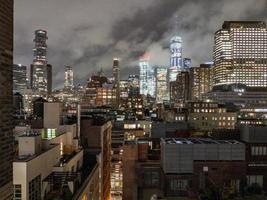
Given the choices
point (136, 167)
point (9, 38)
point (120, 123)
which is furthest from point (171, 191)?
point (120, 123)

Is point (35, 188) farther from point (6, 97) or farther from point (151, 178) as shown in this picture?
point (151, 178)

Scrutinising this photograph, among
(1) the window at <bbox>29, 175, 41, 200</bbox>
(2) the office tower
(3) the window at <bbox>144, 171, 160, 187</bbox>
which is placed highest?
(2) the office tower

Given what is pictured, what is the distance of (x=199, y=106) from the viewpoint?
496ft

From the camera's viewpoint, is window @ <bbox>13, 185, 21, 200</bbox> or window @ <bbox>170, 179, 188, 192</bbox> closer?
window @ <bbox>13, 185, 21, 200</bbox>

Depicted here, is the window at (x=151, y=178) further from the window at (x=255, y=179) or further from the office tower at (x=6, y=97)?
the office tower at (x=6, y=97)

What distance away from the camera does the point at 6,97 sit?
31.1 metres

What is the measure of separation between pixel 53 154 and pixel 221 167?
72.5 feet

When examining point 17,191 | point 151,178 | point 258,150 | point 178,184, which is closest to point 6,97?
point 17,191

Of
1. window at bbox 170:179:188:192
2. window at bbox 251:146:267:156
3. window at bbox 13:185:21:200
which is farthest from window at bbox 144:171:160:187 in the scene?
window at bbox 13:185:21:200

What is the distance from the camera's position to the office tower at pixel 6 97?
2959 centimetres

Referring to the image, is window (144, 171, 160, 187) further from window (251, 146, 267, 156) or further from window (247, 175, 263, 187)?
window (251, 146, 267, 156)

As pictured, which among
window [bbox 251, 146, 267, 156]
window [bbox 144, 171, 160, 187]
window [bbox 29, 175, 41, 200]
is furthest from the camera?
window [bbox 251, 146, 267, 156]

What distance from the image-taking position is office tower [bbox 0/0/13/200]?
29.6 meters

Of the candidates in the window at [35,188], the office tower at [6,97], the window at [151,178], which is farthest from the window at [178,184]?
the office tower at [6,97]
